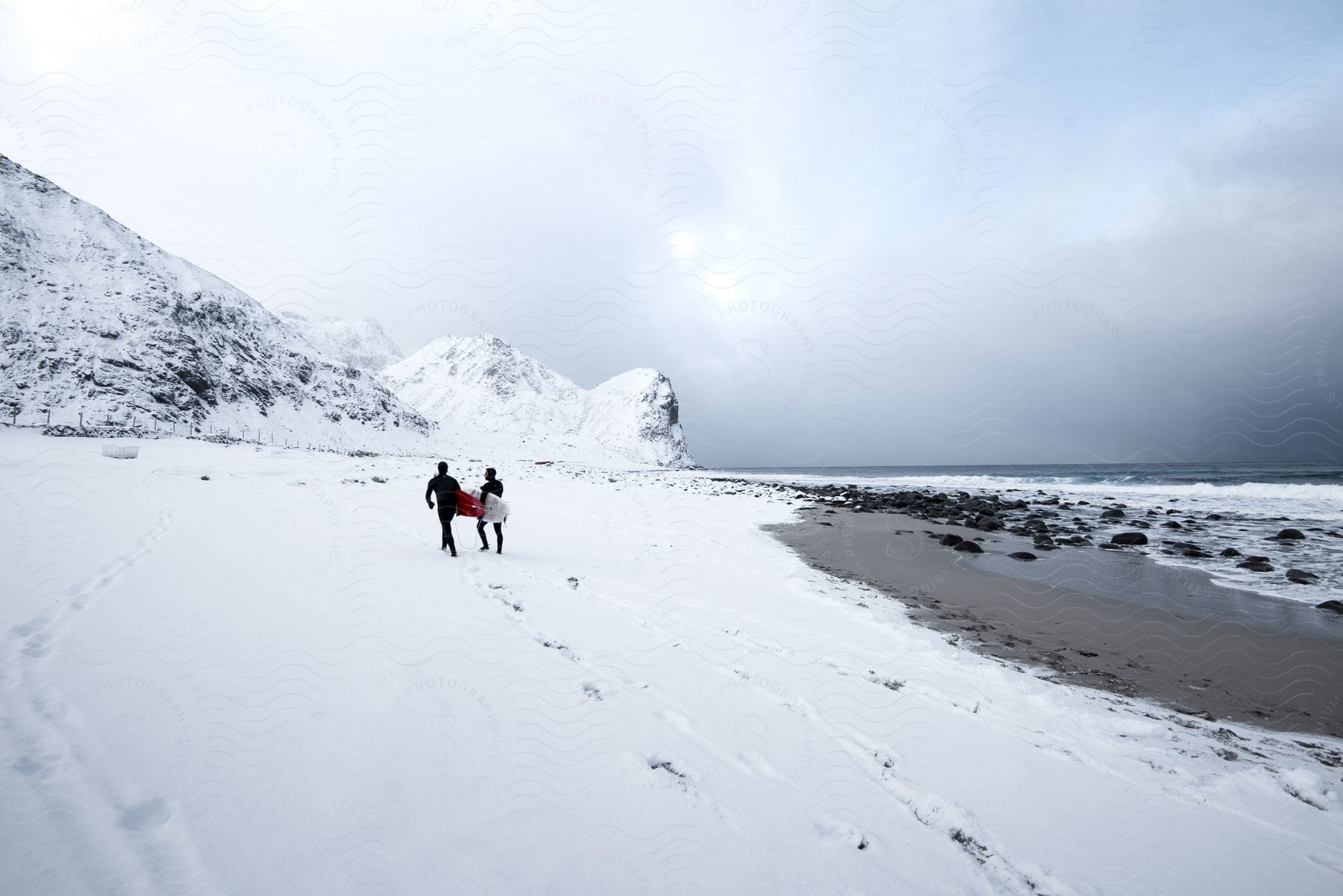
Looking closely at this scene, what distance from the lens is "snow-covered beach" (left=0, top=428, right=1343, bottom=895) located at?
254 centimetres

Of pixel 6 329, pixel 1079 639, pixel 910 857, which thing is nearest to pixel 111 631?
pixel 910 857

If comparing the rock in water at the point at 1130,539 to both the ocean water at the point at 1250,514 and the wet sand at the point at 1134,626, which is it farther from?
the wet sand at the point at 1134,626

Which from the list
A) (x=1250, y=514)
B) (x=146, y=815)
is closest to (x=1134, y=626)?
(x=146, y=815)

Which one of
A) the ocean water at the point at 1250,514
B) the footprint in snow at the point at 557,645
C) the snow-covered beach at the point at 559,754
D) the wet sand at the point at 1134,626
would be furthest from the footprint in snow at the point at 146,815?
the ocean water at the point at 1250,514

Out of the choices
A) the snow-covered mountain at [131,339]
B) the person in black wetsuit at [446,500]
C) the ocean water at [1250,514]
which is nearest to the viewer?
the person in black wetsuit at [446,500]

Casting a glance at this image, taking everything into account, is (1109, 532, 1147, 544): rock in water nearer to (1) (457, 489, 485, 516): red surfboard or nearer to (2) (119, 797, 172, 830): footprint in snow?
(1) (457, 489, 485, 516): red surfboard

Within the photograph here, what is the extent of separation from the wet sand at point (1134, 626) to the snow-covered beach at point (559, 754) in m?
0.84

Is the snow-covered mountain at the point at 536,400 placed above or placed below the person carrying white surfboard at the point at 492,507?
above

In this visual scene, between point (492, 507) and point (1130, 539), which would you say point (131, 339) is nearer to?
point (492, 507)

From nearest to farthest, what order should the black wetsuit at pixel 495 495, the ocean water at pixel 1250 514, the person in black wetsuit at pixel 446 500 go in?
the person in black wetsuit at pixel 446 500, the black wetsuit at pixel 495 495, the ocean water at pixel 1250 514

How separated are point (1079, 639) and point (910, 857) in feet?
22.5

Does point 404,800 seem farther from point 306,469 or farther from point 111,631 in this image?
point 306,469

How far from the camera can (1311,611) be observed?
9.16 m

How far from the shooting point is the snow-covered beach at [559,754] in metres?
2.54
